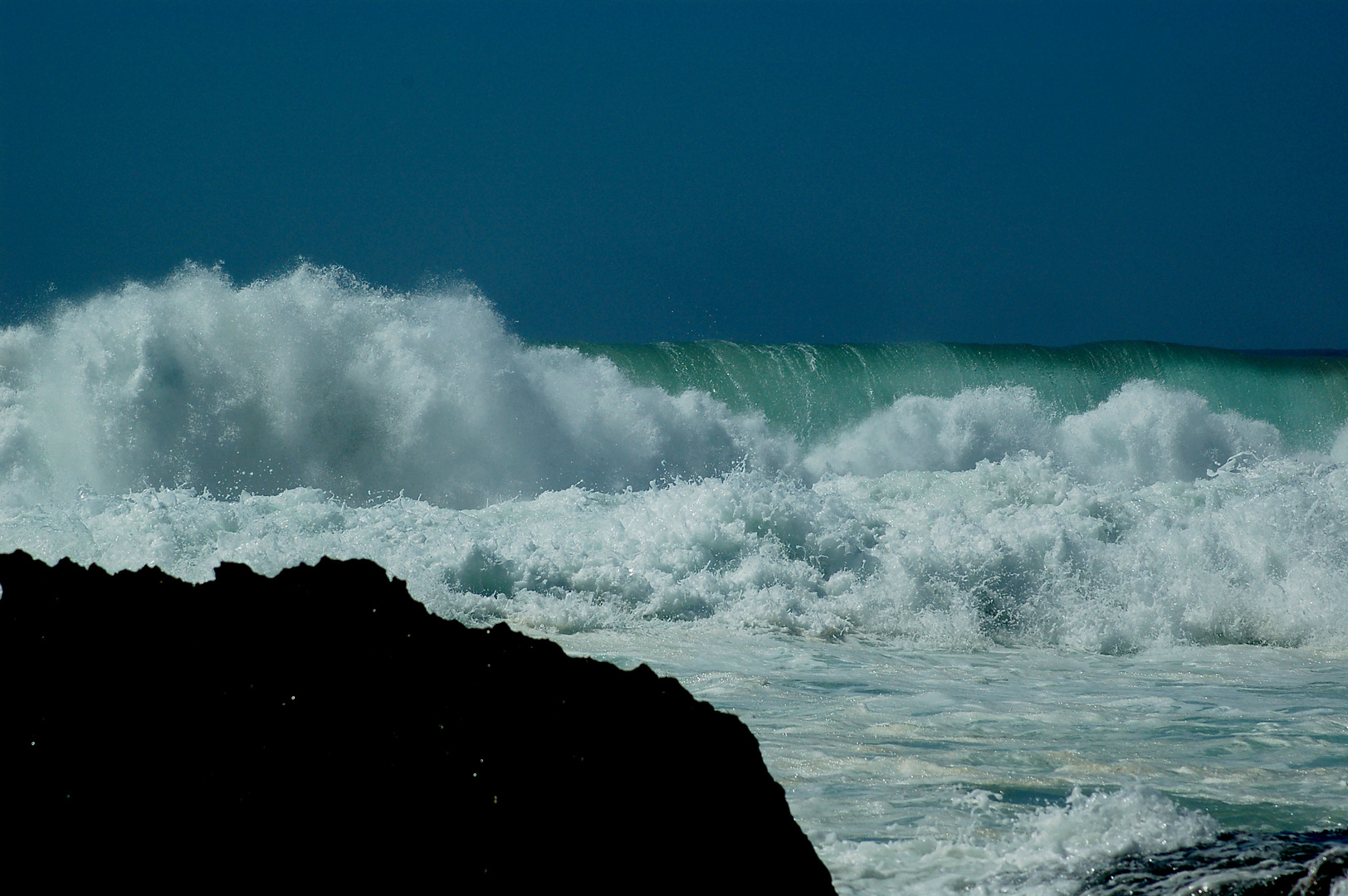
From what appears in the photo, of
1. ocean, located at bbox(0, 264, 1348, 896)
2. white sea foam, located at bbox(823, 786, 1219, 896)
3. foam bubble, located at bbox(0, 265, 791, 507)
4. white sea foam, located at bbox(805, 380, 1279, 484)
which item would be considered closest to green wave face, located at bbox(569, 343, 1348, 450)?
ocean, located at bbox(0, 264, 1348, 896)

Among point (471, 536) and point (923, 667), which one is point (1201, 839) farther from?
point (471, 536)

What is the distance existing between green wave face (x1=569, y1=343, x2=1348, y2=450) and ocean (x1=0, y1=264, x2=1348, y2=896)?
0.11 m

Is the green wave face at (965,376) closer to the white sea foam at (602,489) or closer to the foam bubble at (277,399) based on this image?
the white sea foam at (602,489)

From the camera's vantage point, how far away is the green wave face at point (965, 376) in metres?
20.5

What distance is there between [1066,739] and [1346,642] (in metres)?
4.19

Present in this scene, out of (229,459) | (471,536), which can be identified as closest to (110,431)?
(229,459)

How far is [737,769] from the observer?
7.30 feet

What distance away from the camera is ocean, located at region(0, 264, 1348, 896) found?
392cm

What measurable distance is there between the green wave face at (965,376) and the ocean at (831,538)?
113 millimetres

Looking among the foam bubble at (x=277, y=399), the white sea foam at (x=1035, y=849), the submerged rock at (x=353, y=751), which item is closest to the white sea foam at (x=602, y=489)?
the foam bubble at (x=277, y=399)

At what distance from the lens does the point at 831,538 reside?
354 inches

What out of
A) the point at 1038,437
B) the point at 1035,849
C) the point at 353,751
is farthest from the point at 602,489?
the point at 353,751

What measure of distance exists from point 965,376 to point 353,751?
71.9ft

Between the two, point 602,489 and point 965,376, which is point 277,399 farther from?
point 965,376
